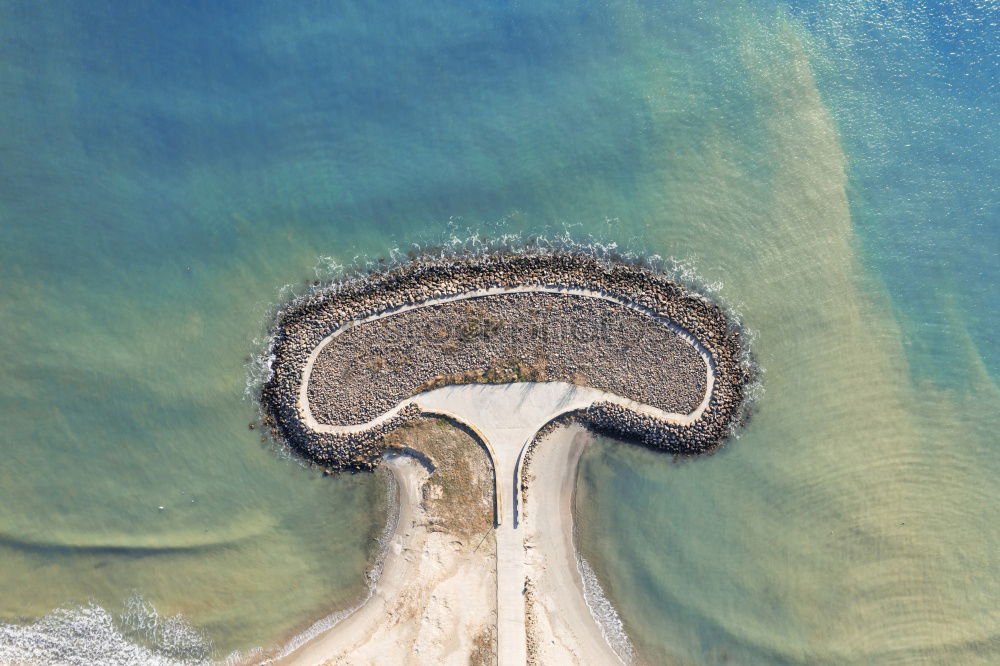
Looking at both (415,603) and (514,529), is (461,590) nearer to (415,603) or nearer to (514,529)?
(415,603)

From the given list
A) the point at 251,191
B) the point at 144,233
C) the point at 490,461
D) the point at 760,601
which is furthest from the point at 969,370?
the point at 144,233

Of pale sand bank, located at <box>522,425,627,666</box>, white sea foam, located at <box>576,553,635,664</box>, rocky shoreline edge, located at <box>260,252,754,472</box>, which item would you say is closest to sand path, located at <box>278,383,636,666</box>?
pale sand bank, located at <box>522,425,627,666</box>

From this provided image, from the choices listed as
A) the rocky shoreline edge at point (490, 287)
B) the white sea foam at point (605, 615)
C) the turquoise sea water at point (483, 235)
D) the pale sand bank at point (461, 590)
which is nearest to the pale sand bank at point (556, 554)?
the pale sand bank at point (461, 590)

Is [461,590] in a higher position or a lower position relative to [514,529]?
lower

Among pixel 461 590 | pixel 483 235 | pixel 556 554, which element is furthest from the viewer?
pixel 483 235

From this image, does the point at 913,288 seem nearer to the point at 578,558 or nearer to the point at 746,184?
the point at 746,184

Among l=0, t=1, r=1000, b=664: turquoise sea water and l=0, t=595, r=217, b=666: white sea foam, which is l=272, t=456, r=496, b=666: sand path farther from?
l=0, t=595, r=217, b=666: white sea foam

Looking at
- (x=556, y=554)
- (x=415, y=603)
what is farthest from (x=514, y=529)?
(x=415, y=603)
